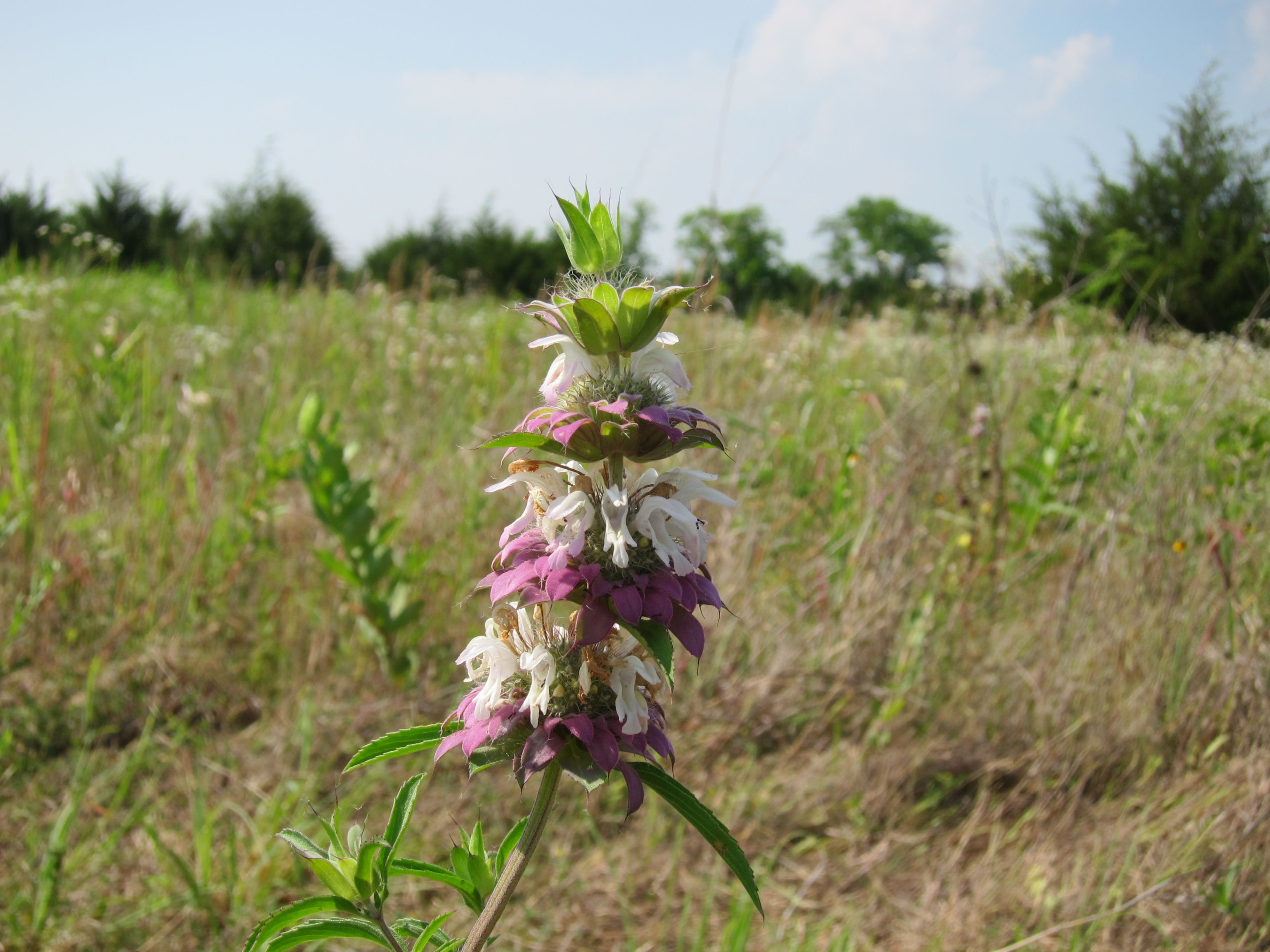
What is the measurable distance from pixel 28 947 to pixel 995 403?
3420 mm

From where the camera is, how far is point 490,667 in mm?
942

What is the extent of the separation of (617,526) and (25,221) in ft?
55.3

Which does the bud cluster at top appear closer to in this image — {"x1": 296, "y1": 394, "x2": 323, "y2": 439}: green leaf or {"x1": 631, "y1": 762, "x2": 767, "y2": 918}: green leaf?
{"x1": 631, "y1": 762, "x2": 767, "y2": 918}: green leaf

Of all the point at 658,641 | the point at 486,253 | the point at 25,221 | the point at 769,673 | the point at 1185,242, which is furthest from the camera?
the point at 486,253

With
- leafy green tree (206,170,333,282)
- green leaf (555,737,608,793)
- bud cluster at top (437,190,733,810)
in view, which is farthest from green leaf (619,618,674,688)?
leafy green tree (206,170,333,282)

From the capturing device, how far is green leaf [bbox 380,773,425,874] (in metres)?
0.94

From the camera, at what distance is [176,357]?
428 centimetres

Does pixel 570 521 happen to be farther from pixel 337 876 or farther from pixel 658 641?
pixel 337 876

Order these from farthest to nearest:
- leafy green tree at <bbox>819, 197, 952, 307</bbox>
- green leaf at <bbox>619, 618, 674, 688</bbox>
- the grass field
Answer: leafy green tree at <bbox>819, 197, 952, 307</bbox> → the grass field → green leaf at <bbox>619, 618, 674, 688</bbox>

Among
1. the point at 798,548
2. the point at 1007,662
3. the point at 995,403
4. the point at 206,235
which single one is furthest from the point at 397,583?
the point at 206,235

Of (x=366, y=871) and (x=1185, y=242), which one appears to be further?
(x=1185, y=242)

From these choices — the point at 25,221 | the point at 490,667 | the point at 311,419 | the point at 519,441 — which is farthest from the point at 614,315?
the point at 25,221

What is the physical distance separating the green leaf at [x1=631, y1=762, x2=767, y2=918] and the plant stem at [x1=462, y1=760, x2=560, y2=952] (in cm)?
10

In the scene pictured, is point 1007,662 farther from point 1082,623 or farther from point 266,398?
point 266,398
